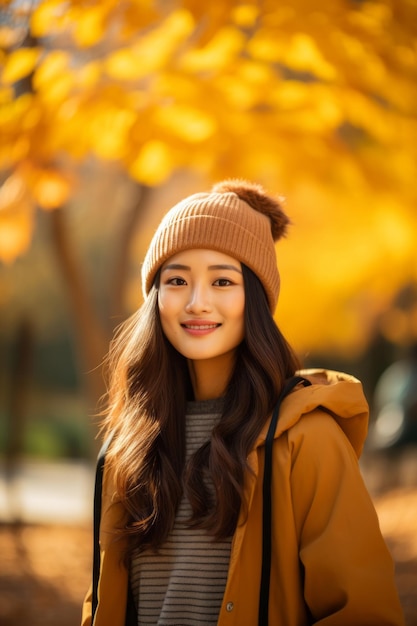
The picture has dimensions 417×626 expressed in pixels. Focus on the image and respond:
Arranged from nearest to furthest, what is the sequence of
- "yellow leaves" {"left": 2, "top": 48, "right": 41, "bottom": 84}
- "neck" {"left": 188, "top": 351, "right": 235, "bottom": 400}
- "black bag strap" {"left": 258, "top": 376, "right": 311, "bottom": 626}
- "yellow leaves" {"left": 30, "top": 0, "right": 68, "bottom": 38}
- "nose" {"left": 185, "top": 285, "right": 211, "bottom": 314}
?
"black bag strap" {"left": 258, "top": 376, "right": 311, "bottom": 626}, "nose" {"left": 185, "top": 285, "right": 211, "bottom": 314}, "neck" {"left": 188, "top": 351, "right": 235, "bottom": 400}, "yellow leaves" {"left": 30, "top": 0, "right": 68, "bottom": 38}, "yellow leaves" {"left": 2, "top": 48, "right": 41, "bottom": 84}

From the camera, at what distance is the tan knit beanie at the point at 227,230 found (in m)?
2.62

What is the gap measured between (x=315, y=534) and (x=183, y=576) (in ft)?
1.64

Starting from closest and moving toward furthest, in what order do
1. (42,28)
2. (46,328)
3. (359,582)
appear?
(359,582), (42,28), (46,328)

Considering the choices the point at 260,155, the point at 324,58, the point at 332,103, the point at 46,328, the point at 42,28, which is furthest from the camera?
the point at 46,328

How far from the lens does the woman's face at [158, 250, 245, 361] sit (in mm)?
2605

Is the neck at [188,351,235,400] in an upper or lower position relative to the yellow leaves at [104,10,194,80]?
lower

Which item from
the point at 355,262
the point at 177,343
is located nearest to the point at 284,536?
the point at 177,343

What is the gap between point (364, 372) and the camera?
20500 millimetres

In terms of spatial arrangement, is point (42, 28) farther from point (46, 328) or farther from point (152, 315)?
point (46, 328)

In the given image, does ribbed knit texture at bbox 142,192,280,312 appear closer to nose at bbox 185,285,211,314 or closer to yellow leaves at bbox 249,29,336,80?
nose at bbox 185,285,211,314

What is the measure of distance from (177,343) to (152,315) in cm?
17

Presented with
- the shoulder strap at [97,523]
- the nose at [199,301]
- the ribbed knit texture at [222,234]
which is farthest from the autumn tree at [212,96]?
the shoulder strap at [97,523]

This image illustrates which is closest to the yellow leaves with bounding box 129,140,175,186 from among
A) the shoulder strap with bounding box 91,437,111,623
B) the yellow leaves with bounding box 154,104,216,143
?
the yellow leaves with bounding box 154,104,216,143

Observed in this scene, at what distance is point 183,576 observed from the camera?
2.47m
